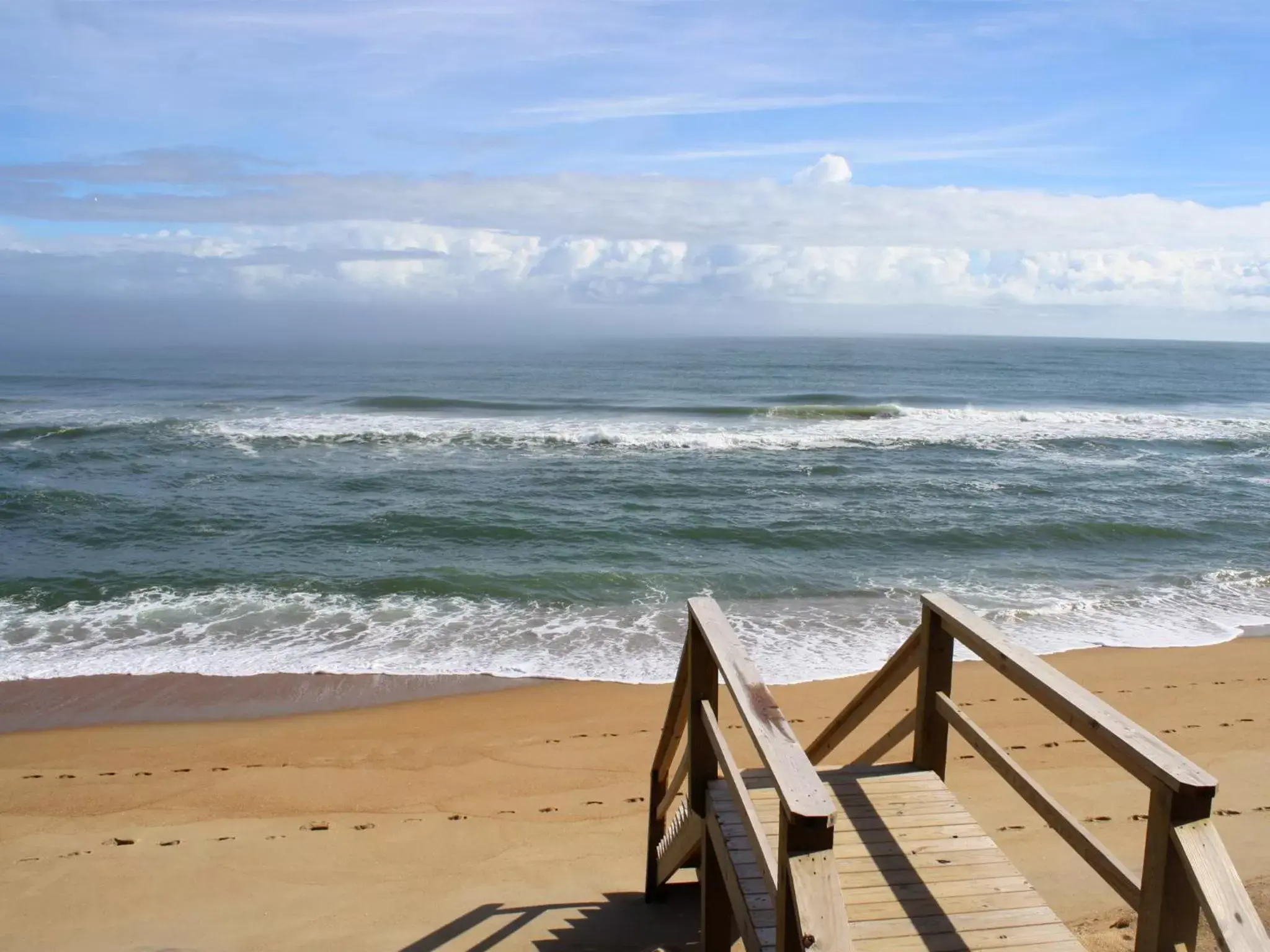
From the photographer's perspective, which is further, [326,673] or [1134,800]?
[326,673]

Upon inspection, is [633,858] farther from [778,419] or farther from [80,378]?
[80,378]

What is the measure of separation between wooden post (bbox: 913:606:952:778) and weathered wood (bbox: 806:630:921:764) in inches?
2.0

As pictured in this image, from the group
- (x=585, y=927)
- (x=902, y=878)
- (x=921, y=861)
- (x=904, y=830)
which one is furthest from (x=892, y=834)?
(x=585, y=927)

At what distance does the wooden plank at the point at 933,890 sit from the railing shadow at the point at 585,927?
192 cm

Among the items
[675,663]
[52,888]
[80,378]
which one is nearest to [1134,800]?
[675,663]

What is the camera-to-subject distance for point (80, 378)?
1810 inches

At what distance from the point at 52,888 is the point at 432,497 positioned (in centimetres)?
1377

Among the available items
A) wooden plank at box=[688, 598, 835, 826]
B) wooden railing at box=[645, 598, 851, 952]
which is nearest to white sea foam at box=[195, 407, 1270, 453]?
wooden railing at box=[645, 598, 851, 952]

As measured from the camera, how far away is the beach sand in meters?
5.21

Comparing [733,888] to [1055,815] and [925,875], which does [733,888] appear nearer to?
[925,875]

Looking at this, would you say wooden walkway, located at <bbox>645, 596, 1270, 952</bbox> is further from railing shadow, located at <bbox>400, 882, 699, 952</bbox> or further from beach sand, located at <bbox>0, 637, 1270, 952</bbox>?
beach sand, located at <bbox>0, 637, 1270, 952</bbox>

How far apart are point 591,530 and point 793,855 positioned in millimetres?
14236

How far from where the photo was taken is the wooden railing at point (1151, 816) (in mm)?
2242

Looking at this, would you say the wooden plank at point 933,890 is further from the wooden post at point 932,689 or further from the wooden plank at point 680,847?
the wooden plank at point 680,847
